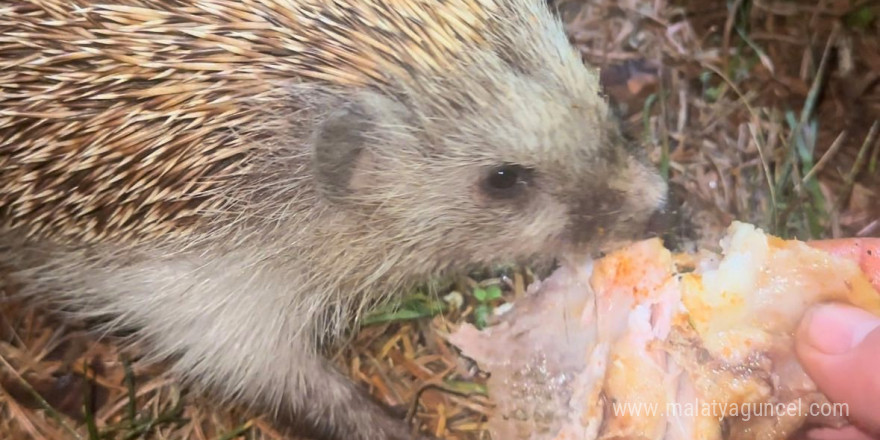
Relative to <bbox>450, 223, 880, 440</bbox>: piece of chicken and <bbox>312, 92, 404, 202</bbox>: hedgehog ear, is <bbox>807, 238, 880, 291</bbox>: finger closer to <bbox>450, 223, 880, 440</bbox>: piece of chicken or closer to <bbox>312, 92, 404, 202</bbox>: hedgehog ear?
<bbox>450, 223, 880, 440</bbox>: piece of chicken

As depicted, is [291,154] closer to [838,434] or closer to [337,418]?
[337,418]

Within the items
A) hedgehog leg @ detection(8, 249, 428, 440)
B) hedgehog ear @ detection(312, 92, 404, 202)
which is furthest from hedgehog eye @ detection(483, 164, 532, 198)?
hedgehog leg @ detection(8, 249, 428, 440)

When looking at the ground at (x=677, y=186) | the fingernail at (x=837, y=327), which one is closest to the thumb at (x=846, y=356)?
the fingernail at (x=837, y=327)

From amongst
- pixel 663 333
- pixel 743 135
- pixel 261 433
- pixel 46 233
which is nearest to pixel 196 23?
pixel 46 233

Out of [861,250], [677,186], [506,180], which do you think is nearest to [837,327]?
[861,250]

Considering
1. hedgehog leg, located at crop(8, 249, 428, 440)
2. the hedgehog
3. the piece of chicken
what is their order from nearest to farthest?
1. the hedgehog
2. the piece of chicken
3. hedgehog leg, located at crop(8, 249, 428, 440)
